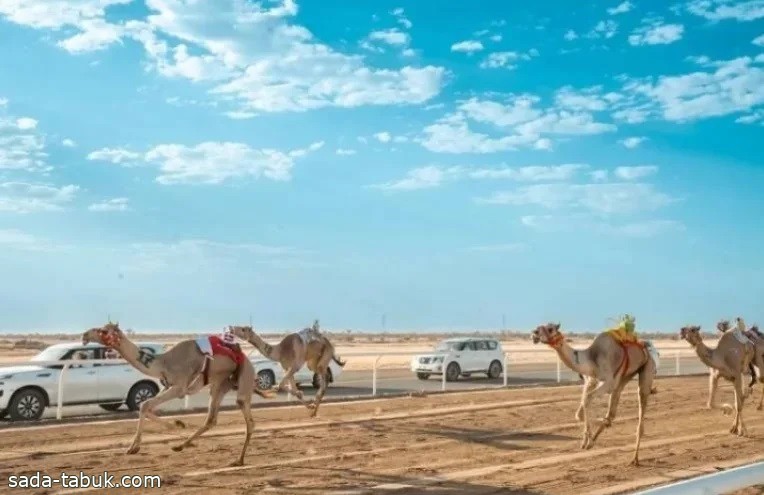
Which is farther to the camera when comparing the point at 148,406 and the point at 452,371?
the point at 452,371

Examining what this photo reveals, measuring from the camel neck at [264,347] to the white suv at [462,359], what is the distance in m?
16.3

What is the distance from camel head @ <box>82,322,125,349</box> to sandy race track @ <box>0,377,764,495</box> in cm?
171

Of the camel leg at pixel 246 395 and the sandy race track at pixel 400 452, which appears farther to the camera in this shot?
the camel leg at pixel 246 395

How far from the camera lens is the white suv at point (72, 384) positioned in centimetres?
1828

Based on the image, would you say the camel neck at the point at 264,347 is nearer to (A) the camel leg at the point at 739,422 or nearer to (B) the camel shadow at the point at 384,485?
(B) the camel shadow at the point at 384,485

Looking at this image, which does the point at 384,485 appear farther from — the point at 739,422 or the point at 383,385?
the point at 383,385

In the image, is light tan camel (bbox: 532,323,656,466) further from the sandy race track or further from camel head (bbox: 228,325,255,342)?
camel head (bbox: 228,325,255,342)

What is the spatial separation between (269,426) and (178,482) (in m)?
6.26

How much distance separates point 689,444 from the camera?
598 inches

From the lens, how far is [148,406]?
39.6ft

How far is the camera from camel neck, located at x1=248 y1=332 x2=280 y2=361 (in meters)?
17.0

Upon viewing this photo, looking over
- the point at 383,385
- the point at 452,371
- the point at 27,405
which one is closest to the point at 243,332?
the point at 27,405

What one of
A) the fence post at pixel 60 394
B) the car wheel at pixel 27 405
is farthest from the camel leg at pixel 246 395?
the car wheel at pixel 27 405

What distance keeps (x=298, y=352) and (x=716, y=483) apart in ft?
45.4
